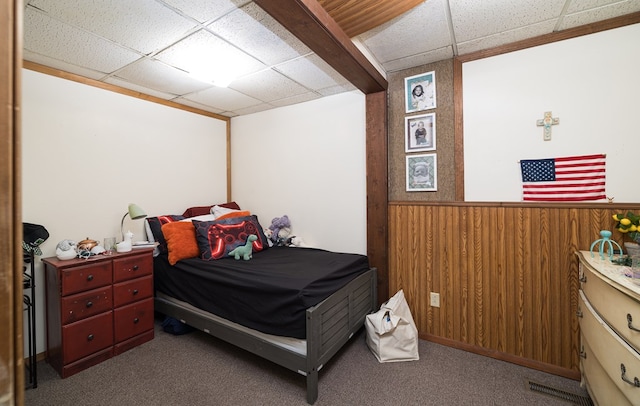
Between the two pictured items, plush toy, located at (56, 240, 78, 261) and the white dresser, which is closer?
the white dresser

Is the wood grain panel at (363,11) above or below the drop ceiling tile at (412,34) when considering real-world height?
below

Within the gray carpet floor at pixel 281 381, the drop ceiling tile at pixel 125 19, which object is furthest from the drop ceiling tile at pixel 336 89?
the gray carpet floor at pixel 281 381

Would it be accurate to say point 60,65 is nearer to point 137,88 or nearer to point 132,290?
point 137,88

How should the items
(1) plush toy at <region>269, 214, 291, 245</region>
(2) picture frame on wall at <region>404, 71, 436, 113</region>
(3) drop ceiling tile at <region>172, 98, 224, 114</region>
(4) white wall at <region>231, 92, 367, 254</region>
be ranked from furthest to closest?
(1) plush toy at <region>269, 214, 291, 245</region> → (3) drop ceiling tile at <region>172, 98, 224, 114</region> → (4) white wall at <region>231, 92, 367, 254</region> → (2) picture frame on wall at <region>404, 71, 436, 113</region>

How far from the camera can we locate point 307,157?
3227 millimetres

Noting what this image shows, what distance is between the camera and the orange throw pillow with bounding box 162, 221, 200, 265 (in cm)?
262

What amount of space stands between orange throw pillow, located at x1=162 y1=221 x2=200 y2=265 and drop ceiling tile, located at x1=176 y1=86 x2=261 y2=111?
1.39 meters

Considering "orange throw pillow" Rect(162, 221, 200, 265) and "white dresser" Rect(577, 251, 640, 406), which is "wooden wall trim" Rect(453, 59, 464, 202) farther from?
"orange throw pillow" Rect(162, 221, 200, 265)

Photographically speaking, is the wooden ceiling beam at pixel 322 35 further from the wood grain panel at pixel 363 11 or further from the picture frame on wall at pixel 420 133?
the picture frame on wall at pixel 420 133

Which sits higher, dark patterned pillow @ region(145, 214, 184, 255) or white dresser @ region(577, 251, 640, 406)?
dark patterned pillow @ region(145, 214, 184, 255)

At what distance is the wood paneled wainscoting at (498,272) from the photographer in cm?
196

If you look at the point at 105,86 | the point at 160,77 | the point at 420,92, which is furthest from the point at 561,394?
the point at 105,86

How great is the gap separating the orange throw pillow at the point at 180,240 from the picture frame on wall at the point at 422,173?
2135 millimetres

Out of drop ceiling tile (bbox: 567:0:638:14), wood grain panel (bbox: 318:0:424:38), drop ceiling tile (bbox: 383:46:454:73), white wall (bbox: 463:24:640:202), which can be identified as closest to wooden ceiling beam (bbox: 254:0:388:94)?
wood grain panel (bbox: 318:0:424:38)
